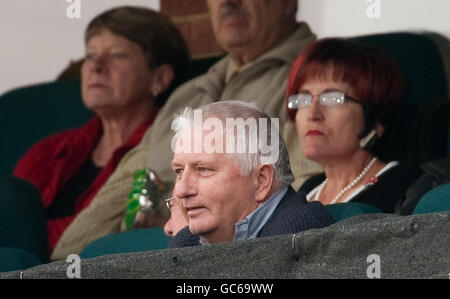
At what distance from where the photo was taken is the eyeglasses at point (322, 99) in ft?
8.02

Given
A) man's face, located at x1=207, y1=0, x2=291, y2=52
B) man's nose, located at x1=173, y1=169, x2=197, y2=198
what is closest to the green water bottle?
man's face, located at x1=207, y1=0, x2=291, y2=52

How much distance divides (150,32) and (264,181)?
4.20 feet

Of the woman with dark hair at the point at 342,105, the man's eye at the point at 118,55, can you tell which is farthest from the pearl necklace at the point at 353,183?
the man's eye at the point at 118,55

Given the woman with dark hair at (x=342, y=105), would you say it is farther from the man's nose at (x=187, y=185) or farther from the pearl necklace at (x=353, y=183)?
the man's nose at (x=187, y=185)

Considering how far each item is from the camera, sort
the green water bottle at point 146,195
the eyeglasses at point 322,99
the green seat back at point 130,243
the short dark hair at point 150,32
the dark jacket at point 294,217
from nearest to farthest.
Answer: the dark jacket at point 294,217 → the green seat back at point 130,243 → the eyeglasses at point 322,99 → the green water bottle at point 146,195 → the short dark hair at point 150,32

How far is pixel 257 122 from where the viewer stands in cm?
192

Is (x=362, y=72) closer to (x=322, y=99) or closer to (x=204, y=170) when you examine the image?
(x=322, y=99)

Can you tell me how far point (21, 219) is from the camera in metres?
2.58

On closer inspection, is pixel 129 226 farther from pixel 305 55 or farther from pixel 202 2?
pixel 202 2

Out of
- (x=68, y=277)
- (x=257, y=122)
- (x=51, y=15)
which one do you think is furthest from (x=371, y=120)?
(x=51, y=15)

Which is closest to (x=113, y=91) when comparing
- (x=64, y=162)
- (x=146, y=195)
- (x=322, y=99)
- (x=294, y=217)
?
(x=64, y=162)

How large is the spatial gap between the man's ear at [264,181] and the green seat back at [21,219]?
0.82 metres

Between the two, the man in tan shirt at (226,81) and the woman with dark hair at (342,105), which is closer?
the woman with dark hair at (342,105)

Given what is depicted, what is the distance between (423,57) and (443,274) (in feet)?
3.92
